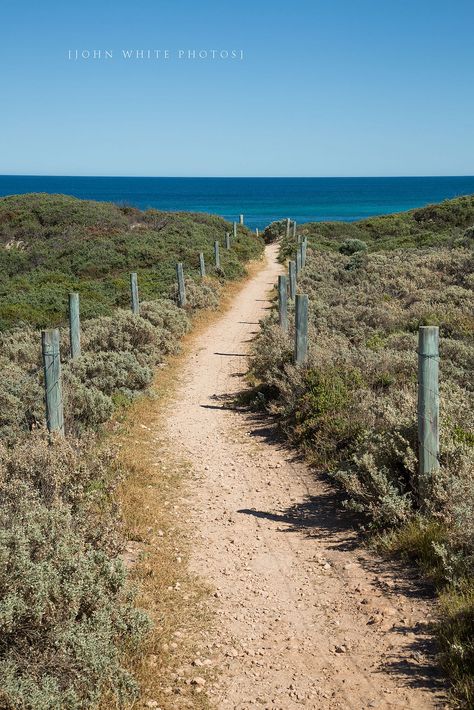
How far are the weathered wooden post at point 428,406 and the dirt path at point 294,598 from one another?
0.97 m

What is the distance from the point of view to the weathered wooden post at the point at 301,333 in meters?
10.6

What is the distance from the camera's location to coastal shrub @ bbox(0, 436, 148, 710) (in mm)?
3605

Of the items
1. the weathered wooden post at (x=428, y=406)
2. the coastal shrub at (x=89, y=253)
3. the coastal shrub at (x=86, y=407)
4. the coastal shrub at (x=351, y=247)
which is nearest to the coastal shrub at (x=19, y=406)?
the coastal shrub at (x=86, y=407)

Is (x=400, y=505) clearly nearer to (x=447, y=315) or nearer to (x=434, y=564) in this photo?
(x=434, y=564)

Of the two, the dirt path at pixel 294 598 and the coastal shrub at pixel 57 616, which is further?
the dirt path at pixel 294 598

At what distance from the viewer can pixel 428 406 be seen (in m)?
5.94

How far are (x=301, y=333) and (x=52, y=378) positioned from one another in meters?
4.59

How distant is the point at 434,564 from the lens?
5227mm

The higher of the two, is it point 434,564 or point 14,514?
point 14,514

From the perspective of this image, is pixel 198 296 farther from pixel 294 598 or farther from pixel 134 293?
→ pixel 294 598

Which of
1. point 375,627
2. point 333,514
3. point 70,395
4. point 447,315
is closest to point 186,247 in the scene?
point 447,315

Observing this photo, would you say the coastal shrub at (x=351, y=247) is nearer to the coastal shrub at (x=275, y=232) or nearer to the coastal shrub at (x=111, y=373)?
the coastal shrub at (x=275, y=232)

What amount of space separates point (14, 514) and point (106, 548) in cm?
79

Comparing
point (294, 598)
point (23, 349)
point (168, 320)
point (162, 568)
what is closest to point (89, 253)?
point (168, 320)
